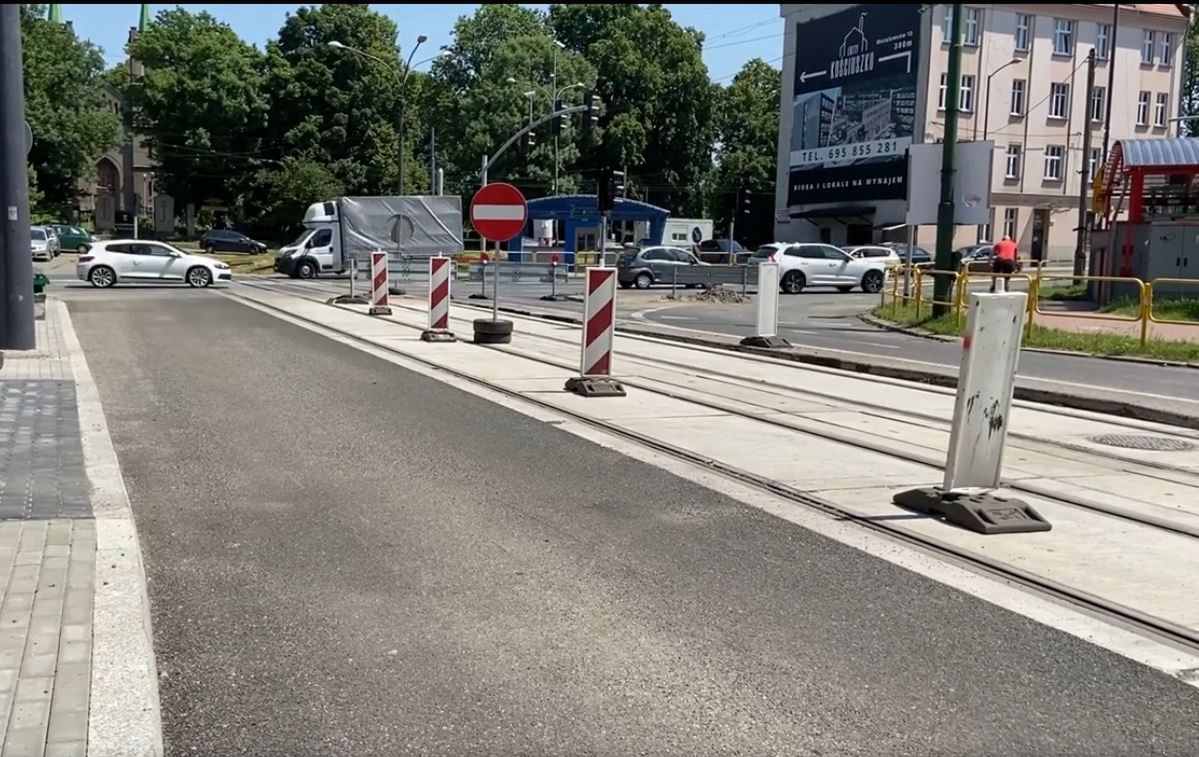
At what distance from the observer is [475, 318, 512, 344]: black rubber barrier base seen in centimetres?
1733

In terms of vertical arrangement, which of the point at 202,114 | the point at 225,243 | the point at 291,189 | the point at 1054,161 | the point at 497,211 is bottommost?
the point at 225,243

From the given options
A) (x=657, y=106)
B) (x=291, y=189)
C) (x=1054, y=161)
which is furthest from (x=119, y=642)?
(x=657, y=106)

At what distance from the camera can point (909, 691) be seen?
14.0 feet

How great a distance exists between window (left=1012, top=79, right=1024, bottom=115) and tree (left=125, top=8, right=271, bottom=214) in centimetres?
4622

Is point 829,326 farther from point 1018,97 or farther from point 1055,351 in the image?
point 1018,97

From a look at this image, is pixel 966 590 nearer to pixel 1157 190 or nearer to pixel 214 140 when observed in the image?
pixel 1157 190

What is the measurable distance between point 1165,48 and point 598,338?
64.3m

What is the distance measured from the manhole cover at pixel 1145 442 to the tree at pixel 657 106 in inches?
2747

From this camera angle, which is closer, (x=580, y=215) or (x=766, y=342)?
(x=766, y=342)

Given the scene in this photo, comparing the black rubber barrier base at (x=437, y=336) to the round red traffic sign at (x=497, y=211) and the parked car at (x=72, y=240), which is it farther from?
the parked car at (x=72, y=240)

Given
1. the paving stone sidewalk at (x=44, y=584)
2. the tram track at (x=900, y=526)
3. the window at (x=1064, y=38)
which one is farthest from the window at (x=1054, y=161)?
the paving stone sidewalk at (x=44, y=584)

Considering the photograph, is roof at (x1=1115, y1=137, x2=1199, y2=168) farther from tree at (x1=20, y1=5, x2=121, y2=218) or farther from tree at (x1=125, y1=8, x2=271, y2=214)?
tree at (x1=20, y1=5, x2=121, y2=218)

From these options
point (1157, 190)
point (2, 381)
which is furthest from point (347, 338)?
point (1157, 190)

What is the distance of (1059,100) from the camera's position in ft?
206
